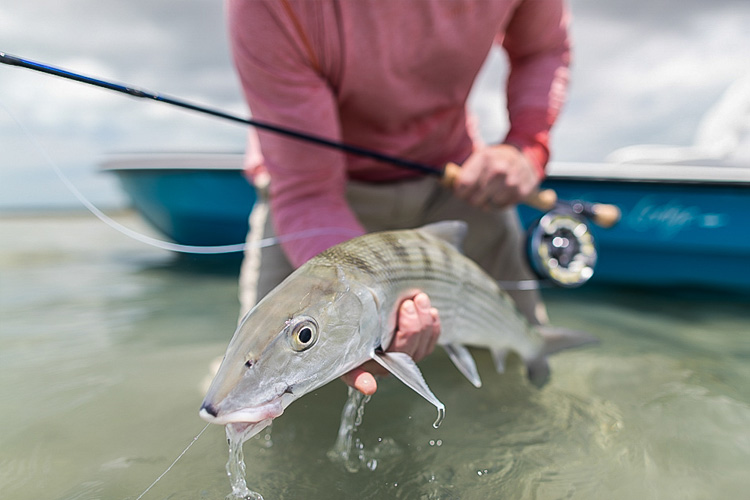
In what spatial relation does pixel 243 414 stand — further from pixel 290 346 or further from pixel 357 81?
pixel 357 81

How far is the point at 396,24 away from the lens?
130 cm

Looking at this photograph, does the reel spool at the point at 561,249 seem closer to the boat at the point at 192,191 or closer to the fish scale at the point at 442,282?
the fish scale at the point at 442,282

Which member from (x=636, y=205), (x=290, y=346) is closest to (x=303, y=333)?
(x=290, y=346)

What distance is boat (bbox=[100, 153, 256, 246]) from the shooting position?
9.43ft

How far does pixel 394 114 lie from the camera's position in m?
1.53

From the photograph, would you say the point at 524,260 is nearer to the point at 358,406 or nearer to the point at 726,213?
the point at 358,406

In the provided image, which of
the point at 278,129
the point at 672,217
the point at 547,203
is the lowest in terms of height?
the point at 672,217

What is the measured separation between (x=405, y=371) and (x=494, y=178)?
715 mm

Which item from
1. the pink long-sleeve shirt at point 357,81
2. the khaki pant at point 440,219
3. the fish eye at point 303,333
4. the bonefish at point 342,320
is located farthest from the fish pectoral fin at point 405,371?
the khaki pant at point 440,219

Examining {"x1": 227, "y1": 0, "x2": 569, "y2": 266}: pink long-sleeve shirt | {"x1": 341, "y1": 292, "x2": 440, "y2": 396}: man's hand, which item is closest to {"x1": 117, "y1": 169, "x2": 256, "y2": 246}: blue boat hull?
{"x1": 227, "y1": 0, "x2": 569, "y2": 266}: pink long-sleeve shirt

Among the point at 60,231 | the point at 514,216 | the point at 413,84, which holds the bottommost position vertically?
the point at 60,231

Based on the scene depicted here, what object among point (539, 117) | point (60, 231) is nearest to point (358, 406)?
point (539, 117)

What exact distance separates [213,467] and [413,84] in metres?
1.09

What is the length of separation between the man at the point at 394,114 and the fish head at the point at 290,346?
95 millimetres
